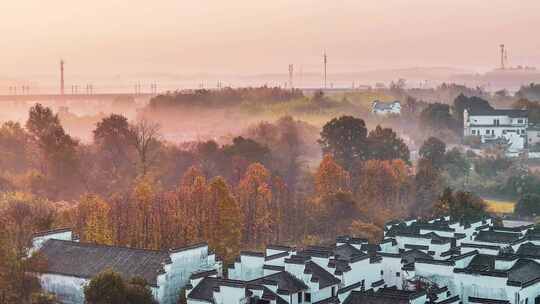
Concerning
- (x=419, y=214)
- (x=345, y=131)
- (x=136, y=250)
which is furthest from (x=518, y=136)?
(x=136, y=250)

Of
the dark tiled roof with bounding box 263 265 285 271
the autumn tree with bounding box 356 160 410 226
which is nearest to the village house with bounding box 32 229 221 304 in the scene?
the dark tiled roof with bounding box 263 265 285 271

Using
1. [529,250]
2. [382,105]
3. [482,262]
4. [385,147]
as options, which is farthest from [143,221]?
[382,105]

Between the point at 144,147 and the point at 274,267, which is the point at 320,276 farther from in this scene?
the point at 144,147

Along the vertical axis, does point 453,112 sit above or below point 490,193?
above

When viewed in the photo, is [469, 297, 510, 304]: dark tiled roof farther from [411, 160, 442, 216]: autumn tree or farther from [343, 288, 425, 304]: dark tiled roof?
[411, 160, 442, 216]: autumn tree

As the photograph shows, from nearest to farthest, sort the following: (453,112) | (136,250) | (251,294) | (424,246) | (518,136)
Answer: (251,294) → (136,250) → (424,246) → (518,136) → (453,112)

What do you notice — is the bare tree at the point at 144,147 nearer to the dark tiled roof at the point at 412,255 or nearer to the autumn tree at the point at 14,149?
the autumn tree at the point at 14,149

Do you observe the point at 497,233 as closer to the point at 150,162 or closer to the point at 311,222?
the point at 311,222
